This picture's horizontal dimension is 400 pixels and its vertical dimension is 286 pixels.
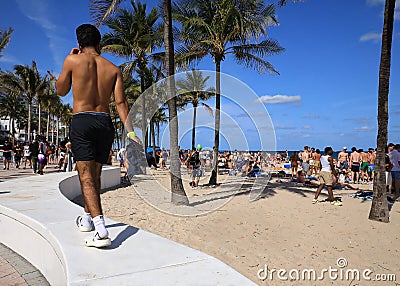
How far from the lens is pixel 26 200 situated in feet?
14.8

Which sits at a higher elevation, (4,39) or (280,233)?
(4,39)

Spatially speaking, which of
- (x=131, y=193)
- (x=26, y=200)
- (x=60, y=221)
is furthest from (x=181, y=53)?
(x=60, y=221)

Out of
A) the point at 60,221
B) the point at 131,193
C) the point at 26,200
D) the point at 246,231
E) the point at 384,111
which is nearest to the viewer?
the point at 60,221

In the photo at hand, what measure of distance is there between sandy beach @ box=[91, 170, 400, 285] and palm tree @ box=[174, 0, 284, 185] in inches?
220

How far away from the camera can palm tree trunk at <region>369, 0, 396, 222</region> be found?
27.2 ft

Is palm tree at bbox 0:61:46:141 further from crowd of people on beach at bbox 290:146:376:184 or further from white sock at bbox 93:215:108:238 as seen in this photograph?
white sock at bbox 93:215:108:238

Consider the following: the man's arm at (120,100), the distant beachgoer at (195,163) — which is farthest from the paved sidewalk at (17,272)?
the distant beachgoer at (195,163)

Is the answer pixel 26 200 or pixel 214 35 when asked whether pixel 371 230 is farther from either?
pixel 214 35

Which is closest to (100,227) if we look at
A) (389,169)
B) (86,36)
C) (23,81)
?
(86,36)

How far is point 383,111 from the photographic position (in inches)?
327

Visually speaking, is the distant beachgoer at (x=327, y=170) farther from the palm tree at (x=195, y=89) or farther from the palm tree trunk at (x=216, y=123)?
the palm tree at (x=195, y=89)

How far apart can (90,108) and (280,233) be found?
5.91 metres

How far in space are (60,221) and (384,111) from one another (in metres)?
8.12

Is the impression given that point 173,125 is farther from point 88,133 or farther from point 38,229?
point 88,133
